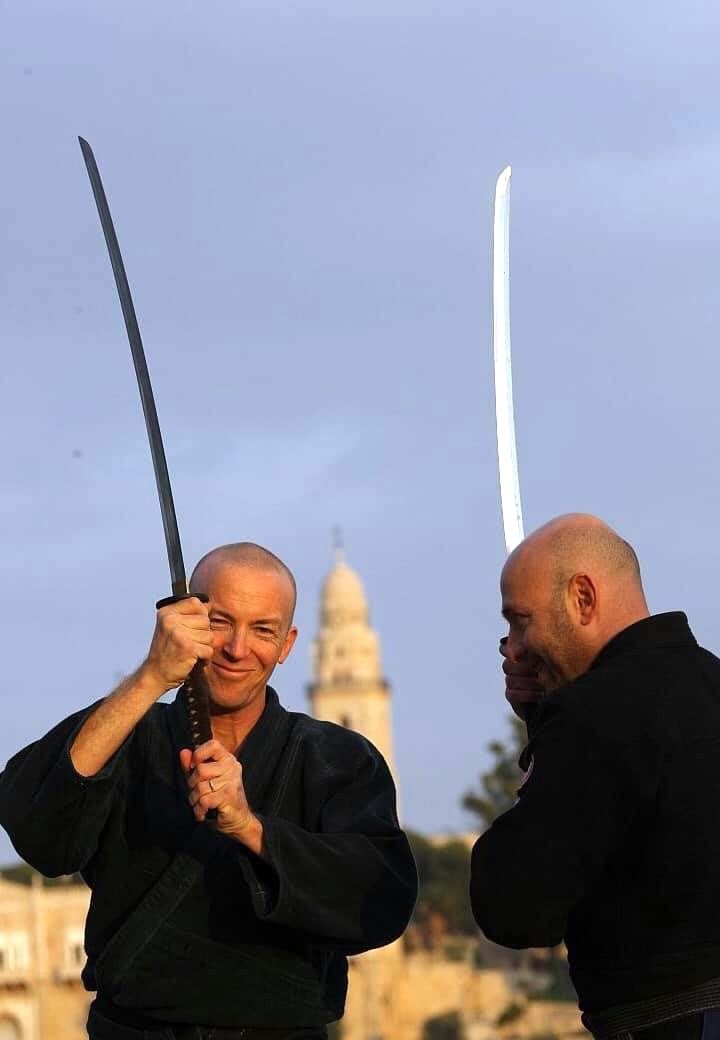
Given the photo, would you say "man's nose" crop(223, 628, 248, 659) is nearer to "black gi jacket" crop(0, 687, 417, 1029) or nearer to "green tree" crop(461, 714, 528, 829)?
"black gi jacket" crop(0, 687, 417, 1029)

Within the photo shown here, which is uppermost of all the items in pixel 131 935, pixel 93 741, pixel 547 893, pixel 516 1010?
pixel 516 1010

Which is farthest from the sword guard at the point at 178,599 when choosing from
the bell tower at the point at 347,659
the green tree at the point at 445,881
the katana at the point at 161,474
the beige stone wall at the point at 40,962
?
the bell tower at the point at 347,659

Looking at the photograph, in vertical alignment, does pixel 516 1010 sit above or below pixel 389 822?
above

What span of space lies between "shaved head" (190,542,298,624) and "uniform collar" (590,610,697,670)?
4.07 feet

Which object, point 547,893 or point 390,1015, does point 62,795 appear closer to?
point 547,893

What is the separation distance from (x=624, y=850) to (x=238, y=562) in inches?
64.9

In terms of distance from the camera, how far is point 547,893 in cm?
522

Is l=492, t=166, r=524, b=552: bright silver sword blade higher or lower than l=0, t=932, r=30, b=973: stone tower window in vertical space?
lower

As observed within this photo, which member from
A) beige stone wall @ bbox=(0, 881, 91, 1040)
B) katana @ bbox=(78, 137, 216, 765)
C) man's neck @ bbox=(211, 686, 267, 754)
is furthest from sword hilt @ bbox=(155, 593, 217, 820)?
beige stone wall @ bbox=(0, 881, 91, 1040)

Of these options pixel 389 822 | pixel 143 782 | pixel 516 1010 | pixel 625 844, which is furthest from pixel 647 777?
pixel 516 1010

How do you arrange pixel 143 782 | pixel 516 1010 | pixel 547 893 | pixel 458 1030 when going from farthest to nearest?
1. pixel 458 1030
2. pixel 516 1010
3. pixel 143 782
4. pixel 547 893

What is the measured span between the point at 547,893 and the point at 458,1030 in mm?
90947

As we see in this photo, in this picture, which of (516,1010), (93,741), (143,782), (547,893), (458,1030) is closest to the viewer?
(547,893)

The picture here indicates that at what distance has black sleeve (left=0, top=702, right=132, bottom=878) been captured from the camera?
6.14m
